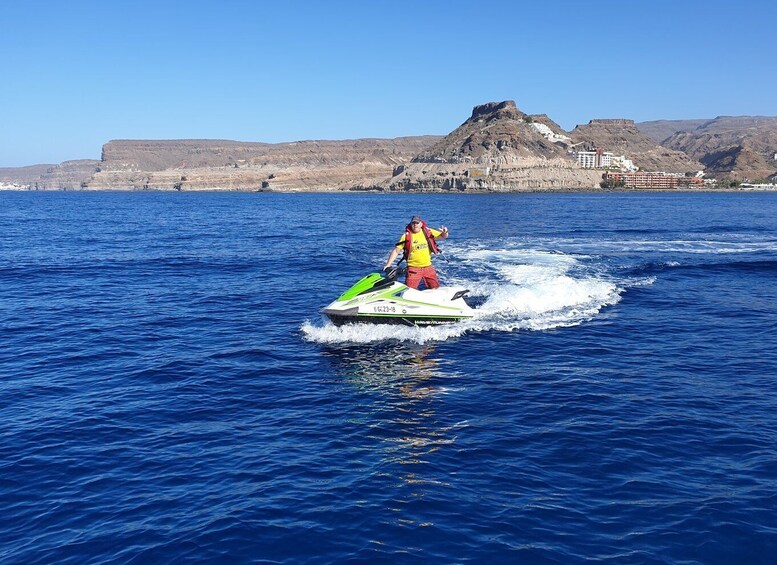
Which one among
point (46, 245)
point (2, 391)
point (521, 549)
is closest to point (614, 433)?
point (521, 549)

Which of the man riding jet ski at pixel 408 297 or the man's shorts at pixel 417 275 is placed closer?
the man riding jet ski at pixel 408 297

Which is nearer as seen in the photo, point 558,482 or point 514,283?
point 558,482

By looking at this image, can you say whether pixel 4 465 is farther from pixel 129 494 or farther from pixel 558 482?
pixel 558 482

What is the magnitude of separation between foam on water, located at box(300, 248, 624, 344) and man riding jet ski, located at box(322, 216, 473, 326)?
26 centimetres

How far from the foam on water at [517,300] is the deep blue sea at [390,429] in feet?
0.34

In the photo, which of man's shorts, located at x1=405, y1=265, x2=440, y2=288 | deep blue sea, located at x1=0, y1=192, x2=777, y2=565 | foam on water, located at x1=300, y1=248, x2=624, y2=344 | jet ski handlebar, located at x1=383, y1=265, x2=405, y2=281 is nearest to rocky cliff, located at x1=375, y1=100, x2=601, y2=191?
foam on water, located at x1=300, y1=248, x2=624, y2=344

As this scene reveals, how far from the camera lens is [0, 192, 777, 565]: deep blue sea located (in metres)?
7.28

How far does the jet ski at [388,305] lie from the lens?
1576 cm

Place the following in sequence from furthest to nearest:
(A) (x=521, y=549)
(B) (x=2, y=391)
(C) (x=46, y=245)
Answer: (C) (x=46, y=245), (B) (x=2, y=391), (A) (x=521, y=549)

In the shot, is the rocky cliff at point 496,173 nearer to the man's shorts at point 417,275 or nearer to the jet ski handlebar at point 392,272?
the man's shorts at point 417,275

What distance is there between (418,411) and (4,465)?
21.1 feet

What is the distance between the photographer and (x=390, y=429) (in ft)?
33.9

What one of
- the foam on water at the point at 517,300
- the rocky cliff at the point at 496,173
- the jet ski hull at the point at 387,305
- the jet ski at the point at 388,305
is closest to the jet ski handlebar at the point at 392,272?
the jet ski at the point at 388,305

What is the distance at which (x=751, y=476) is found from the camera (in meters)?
8.59
